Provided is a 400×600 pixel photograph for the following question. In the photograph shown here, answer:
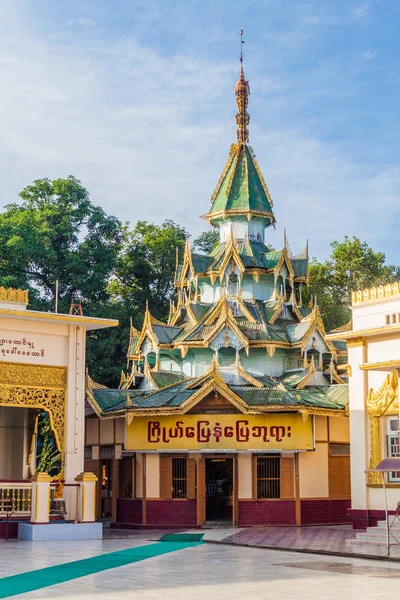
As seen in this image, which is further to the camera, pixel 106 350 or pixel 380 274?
pixel 380 274

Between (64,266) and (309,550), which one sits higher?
(64,266)

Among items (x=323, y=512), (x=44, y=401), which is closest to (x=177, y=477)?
(x=323, y=512)

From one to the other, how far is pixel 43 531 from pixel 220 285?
A: 1382 centimetres

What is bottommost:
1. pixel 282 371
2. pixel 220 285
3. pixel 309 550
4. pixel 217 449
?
pixel 309 550

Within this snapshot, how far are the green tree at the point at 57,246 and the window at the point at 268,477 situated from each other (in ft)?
47.4

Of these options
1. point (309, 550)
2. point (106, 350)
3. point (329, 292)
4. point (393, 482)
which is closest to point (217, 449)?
point (393, 482)

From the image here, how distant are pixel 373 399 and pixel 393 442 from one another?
3.47ft

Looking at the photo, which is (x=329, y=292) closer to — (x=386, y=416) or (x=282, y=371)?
(x=282, y=371)

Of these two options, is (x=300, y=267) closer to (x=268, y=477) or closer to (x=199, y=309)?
(x=199, y=309)

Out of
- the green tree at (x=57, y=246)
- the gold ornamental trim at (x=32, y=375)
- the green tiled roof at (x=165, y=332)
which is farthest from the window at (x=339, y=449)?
the green tree at (x=57, y=246)

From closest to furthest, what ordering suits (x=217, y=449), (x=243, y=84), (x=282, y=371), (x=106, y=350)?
(x=217, y=449) → (x=282, y=371) → (x=243, y=84) → (x=106, y=350)

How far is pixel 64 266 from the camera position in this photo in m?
39.3

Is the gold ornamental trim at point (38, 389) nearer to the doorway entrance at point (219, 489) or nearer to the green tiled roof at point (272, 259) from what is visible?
the doorway entrance at point (219, 489)

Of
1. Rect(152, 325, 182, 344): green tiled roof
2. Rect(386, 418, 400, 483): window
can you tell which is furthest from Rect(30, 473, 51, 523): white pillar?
Rect(152, 325, 182, 344): green tiled roof
